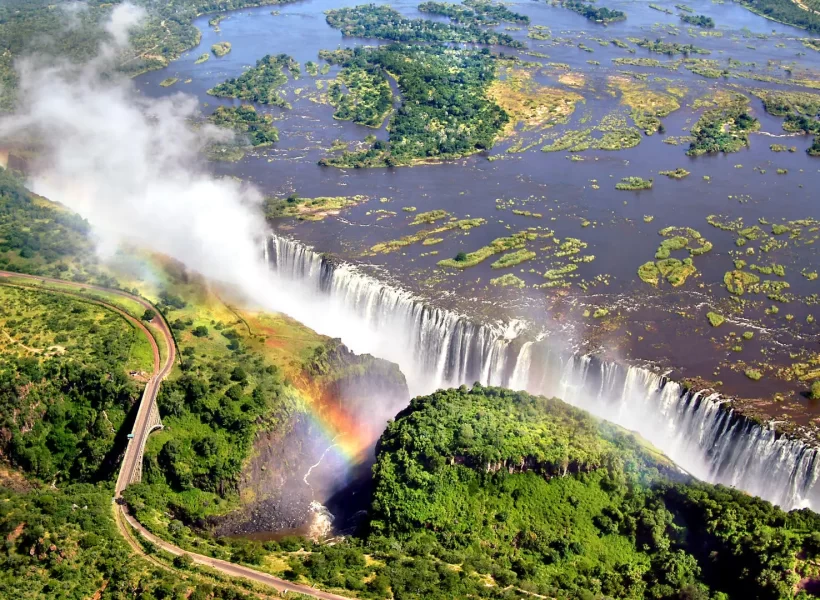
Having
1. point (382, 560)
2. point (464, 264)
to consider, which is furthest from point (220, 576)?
point (464, 264)

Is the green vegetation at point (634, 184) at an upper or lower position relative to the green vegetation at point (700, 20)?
lower

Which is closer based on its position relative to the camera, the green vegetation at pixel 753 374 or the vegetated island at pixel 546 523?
the vegetated island at pixel 546 523

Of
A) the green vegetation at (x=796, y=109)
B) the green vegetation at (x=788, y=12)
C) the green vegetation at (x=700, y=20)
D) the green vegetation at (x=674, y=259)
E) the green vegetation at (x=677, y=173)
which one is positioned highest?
the green vegetation at (x=788, y=12)

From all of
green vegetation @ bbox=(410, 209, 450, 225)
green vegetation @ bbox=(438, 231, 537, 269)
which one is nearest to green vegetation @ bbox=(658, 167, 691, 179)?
green vegetation @ bbox=(438, 231, 537, 269)

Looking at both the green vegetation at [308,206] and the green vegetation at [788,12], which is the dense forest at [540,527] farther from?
the green vegetation at [788,12]

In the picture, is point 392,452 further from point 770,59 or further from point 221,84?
point 770,59

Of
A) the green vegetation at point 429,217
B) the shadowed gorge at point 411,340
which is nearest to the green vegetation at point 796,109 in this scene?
the shadowed gorge at point 411,340

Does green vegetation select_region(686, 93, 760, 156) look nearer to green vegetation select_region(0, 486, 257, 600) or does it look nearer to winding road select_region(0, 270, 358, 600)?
winding road select_region(0, 270, 358, 600)
